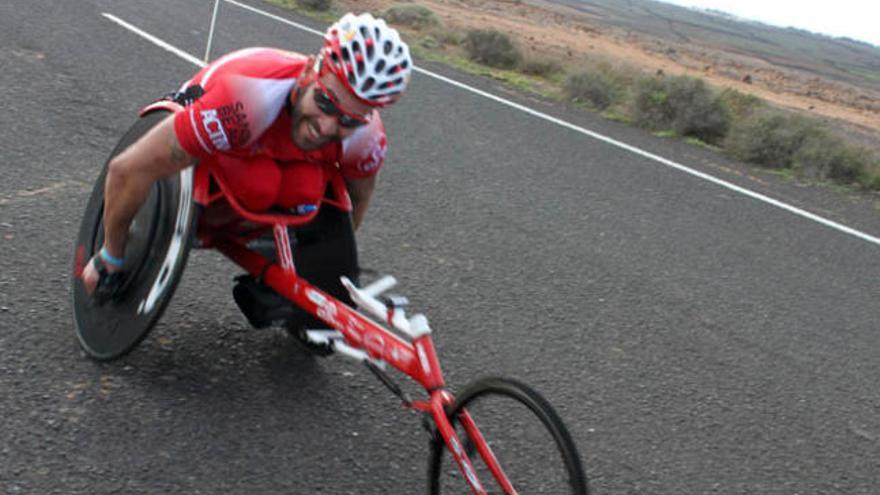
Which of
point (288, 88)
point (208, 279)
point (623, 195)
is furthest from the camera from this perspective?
point (623, 195)

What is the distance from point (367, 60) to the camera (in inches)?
104

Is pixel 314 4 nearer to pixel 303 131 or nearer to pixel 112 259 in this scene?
pixel 112 259

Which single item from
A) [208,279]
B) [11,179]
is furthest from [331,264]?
[11,179]

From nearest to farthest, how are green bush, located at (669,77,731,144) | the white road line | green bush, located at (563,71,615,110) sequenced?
the white road line < green bush, located at (669,77,731,144) < green bush, located at (563,71,615,110)

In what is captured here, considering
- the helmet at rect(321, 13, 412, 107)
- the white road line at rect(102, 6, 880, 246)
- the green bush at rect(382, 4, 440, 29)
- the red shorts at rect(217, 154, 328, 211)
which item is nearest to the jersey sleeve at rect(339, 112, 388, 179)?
the red shorts at rect(217, 154, 328, 211)

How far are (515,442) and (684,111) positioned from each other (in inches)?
298

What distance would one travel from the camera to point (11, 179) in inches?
190

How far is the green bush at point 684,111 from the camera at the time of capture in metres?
9.60

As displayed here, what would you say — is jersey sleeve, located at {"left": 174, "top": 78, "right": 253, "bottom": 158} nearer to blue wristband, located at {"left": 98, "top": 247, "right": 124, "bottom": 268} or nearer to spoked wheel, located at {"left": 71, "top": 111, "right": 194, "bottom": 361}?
A: spoked wheel, located at {"left": 71, "top": 111, "right": 194, "bottom": 361}

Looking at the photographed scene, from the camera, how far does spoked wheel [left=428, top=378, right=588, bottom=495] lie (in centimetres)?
234

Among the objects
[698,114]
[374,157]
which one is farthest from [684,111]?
[374,157]

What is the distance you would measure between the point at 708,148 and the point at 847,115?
21.5 metres

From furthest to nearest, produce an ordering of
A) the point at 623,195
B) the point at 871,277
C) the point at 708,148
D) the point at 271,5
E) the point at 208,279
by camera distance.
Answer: the point at 271,5
the point at 708,148
the point at 623,195
the point at 871,277
the point at 208,279

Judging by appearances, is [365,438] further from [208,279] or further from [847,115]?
[847,115]
